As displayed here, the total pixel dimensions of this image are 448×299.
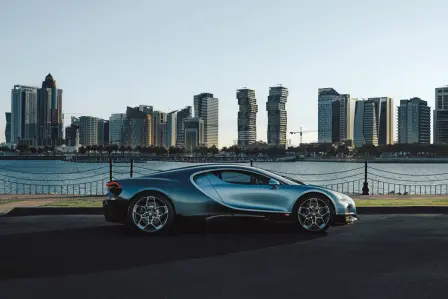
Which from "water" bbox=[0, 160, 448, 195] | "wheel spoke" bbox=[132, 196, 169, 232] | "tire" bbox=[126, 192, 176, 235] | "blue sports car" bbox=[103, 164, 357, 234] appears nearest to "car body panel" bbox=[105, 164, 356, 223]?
"blue sports car" bbox=[103, 164, 357, 234]

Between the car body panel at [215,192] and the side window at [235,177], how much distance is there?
72 millimetres

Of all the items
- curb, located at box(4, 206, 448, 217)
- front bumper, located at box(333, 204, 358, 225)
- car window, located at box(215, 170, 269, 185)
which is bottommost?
curb, located at box(4, 206, 448, 217)

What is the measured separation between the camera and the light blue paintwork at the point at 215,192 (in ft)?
33.7

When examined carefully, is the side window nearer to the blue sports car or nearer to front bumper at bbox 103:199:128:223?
the blue sports car

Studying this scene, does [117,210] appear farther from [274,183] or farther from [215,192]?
[274,183]

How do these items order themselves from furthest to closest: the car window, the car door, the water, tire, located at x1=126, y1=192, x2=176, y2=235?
1. the water
2. the car window
3. the car door
4. tire, located at x1=126, y1=192, x2=176, y2=235

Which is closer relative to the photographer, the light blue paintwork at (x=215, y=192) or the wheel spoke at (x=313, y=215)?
the light blue paintwork at (x=215, y=192)

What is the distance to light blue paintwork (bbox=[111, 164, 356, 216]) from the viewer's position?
10.3m

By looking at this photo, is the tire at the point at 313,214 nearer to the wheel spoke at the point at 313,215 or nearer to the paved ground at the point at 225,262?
the wheel spoke at the point at 313,215

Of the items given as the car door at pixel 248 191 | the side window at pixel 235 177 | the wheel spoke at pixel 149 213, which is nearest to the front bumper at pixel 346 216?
the car door at pixel 248 191

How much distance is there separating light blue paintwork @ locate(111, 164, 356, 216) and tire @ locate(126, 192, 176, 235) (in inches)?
4.4

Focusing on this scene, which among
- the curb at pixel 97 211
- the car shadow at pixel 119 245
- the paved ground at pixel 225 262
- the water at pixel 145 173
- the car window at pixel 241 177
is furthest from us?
the water at pixel 145 173

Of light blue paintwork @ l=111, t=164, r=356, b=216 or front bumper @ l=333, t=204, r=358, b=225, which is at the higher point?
light blue paintwork @ l=111, t=164, r=356, b=216

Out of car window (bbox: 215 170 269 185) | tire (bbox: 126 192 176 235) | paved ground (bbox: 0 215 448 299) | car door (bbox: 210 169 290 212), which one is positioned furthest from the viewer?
car window (bbox: 215 170 269 185)
